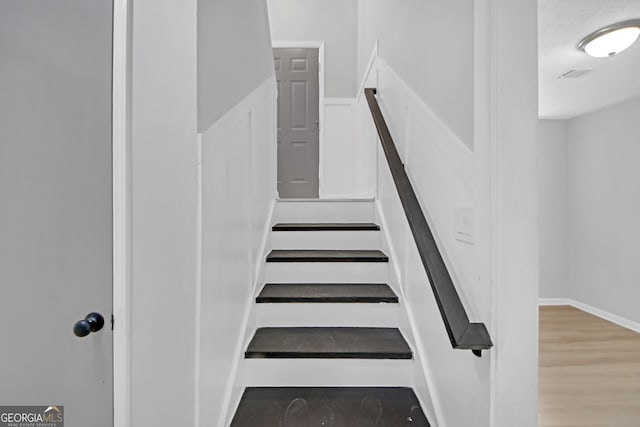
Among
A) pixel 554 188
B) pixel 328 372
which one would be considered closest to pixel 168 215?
pixel 328 372

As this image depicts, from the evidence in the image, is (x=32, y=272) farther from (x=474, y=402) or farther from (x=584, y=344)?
(x=584, y=344)

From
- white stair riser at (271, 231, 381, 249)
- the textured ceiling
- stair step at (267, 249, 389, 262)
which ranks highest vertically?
the textured ceiling

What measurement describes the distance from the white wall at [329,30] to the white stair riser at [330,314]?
3.28 m

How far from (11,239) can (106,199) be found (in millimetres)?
306

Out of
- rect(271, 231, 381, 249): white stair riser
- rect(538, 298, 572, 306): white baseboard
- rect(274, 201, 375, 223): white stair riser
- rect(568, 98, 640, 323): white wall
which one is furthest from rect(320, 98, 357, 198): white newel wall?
rect(538, 298, 572, 306): white baseboard

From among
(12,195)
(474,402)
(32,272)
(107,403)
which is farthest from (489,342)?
(12,195)

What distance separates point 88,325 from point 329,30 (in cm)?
441

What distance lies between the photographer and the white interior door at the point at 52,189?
942 millimetres

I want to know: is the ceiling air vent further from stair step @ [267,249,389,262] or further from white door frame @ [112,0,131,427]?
white door frame @ [112,0,131,427]

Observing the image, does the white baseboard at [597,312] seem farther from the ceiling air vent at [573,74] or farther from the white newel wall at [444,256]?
the white newel wall at [444,256]

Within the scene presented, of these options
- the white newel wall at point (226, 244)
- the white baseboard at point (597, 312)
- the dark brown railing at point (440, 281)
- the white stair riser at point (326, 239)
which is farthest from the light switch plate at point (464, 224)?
the white baseboard at point (597, 312)

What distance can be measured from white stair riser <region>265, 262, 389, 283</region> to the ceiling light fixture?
2.24m

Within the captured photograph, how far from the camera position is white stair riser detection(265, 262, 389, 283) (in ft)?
6.72

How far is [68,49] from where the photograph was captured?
951 mm
